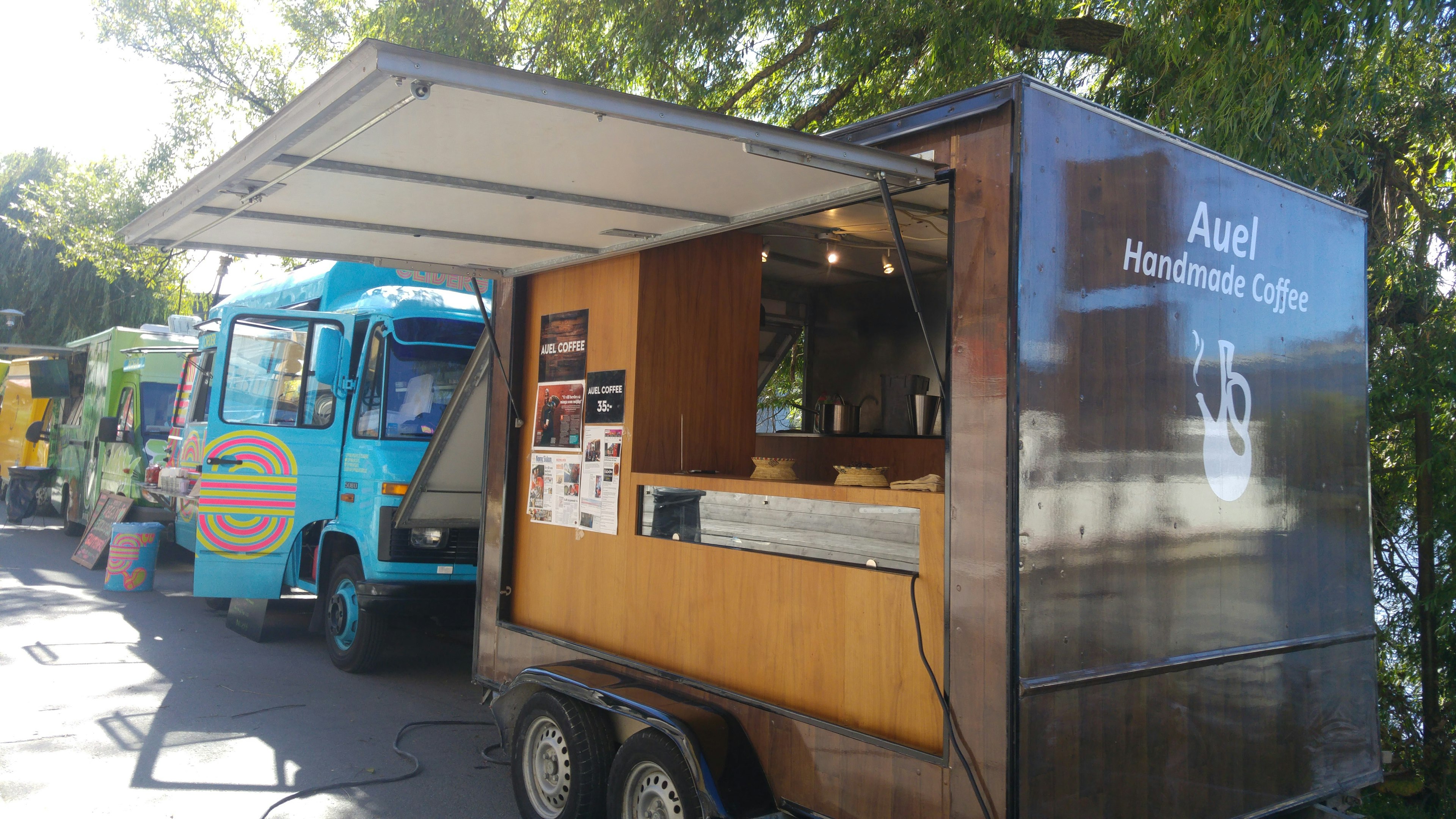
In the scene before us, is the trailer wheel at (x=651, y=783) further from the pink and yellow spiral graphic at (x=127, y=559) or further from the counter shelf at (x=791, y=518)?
the pink and yellow spiral graphic at (x=127, y=559)

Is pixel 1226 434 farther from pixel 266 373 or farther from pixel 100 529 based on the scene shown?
pixel 100 529

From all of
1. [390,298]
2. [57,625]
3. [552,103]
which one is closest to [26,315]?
[57,625]

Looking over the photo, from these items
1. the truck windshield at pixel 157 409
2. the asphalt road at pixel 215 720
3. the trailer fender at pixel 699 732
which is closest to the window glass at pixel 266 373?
the asphalt road at pixel 215 720

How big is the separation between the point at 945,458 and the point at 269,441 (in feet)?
20.4

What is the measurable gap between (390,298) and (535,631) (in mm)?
3938

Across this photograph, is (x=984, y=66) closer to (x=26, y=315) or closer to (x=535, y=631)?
(x=535, y=631)

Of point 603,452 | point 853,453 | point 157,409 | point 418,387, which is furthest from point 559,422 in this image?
point 157,409

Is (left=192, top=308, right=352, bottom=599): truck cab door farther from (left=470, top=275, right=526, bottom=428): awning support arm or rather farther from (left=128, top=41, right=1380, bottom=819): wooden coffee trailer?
(left=128, top=41, right=1380, bottom=819): wooden coffee trailer

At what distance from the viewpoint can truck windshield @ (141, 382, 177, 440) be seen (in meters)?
13.3

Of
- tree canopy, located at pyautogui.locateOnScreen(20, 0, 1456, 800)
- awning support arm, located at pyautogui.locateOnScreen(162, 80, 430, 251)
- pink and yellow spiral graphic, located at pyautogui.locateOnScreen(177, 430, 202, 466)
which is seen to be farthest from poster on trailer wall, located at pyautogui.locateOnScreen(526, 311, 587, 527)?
pink and yellow spiral graphic, located at pyautogui.locateOnScreen(177, 430, 202, 466)

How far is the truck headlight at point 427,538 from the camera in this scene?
7.84 metres

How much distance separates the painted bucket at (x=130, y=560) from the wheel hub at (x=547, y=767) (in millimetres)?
8335

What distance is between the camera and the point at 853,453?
25.1 feet

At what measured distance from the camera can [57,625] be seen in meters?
9.25
